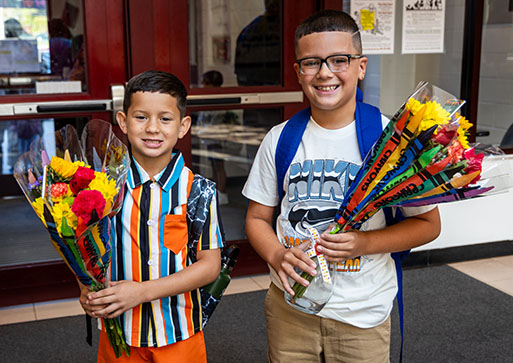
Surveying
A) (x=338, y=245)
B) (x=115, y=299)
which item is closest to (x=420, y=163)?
(x=338, y=245)

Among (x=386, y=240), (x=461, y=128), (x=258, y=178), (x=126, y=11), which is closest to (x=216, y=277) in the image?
(x=258, y=178)

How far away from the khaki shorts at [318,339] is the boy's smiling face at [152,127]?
1.60 ft

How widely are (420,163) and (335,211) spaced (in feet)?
0.99

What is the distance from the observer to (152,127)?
1533 millimetres

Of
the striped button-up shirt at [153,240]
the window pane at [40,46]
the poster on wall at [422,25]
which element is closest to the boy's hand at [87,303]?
the striped button-up shirt at [153,240]

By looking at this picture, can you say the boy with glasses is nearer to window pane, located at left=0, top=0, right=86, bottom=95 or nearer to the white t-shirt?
the white t-shirt

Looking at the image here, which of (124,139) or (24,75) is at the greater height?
(24,75)

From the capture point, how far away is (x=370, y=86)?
141 inches

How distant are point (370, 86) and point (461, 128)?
2.31 m

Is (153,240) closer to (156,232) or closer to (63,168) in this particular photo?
(156,232)

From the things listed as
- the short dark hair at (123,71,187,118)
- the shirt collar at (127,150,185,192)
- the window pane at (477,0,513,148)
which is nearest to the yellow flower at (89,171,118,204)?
the shirt collar at (127,150,185,192)

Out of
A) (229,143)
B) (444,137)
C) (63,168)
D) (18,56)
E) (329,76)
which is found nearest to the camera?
(444,137)

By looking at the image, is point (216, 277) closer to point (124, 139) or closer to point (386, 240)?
point (386, 240)

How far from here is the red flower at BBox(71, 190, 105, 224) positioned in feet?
4.13
